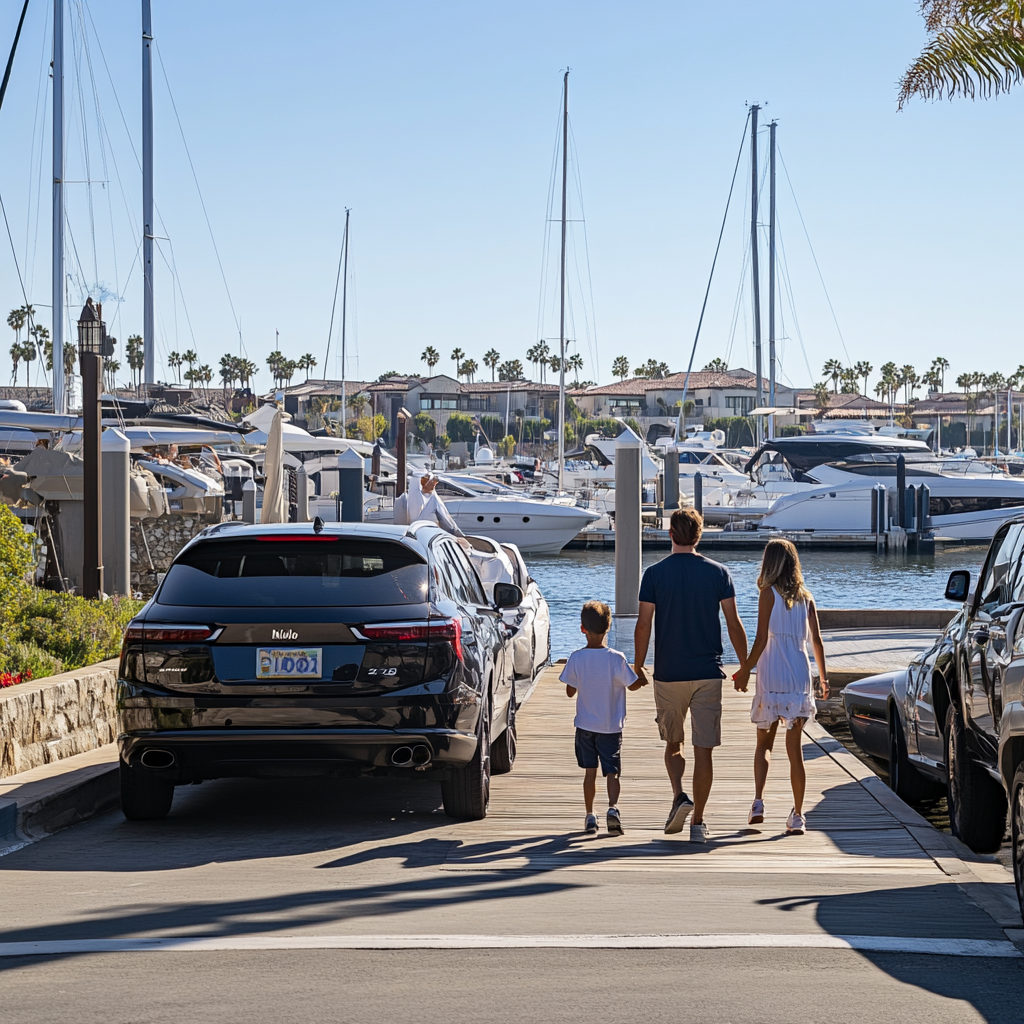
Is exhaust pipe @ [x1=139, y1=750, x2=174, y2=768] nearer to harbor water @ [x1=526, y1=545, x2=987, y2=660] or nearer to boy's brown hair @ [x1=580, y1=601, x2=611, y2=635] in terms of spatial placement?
boy's brown hair @ [x1=580, y1=601, x2=611, y2=635]

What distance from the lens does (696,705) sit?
749 centimetres

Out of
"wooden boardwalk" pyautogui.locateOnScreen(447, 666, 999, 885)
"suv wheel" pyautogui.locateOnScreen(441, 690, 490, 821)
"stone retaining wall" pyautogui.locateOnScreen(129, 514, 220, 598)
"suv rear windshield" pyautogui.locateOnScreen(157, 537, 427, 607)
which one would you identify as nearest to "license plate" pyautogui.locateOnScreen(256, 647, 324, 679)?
"suv rear windshield" pyautogui.locateOnScreen(157, 537, 427, 607)

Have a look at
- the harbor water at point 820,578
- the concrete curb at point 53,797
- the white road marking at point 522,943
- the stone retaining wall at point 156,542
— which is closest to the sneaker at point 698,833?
the white road marking at point 522,943

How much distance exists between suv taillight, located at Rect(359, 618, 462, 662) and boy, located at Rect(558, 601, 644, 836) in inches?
29.6

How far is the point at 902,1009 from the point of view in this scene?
13.7 feet

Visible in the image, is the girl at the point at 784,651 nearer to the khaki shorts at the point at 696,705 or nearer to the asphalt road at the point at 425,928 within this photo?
the khaki shorts at the point at 696,705

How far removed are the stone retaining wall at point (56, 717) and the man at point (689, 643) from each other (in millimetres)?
3798

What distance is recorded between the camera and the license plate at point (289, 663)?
7.00 metres

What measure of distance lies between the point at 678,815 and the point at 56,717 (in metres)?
4.10

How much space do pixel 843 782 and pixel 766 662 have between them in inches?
79.4

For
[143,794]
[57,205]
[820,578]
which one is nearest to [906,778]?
[143,794]

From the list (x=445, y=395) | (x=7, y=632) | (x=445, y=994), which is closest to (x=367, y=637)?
(x=445, y=994)

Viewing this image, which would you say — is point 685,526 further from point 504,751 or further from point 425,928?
point 425,928

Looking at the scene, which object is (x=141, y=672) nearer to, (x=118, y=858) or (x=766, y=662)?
(x=118, y=858)
